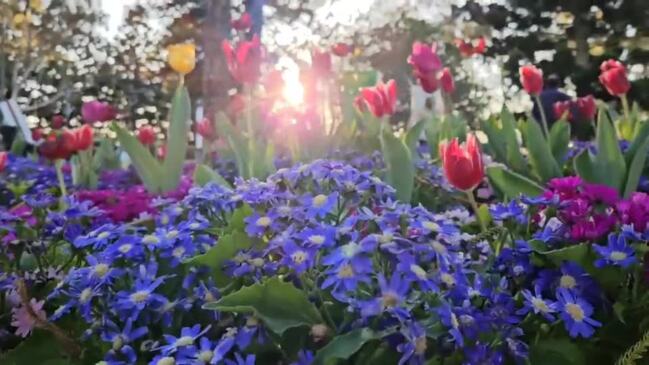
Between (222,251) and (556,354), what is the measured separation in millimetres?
521

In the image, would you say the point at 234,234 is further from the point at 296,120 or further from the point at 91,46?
the point at 91,46

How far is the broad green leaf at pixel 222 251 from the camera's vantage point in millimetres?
1354

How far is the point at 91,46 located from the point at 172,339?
20606 millimetres

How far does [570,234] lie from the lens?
1444 millimetres

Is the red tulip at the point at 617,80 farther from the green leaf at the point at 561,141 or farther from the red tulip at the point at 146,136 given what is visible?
the red tulip at the point at 146,136

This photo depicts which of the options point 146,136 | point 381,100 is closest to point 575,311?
point 381,100

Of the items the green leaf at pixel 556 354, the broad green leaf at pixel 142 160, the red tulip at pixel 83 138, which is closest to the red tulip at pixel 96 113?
the red tulip at pixel 83 138

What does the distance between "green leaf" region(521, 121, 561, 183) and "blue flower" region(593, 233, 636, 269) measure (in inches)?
56.4

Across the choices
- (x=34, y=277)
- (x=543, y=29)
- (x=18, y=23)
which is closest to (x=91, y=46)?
(x=18, y=23)

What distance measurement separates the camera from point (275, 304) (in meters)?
1.19

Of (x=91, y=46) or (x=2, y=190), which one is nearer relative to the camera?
(x=2, y=190)

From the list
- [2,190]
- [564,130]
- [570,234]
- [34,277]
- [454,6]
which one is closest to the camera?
[570,234]

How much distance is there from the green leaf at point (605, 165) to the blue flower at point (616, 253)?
109 centimetres

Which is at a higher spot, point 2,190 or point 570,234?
point 570,234
